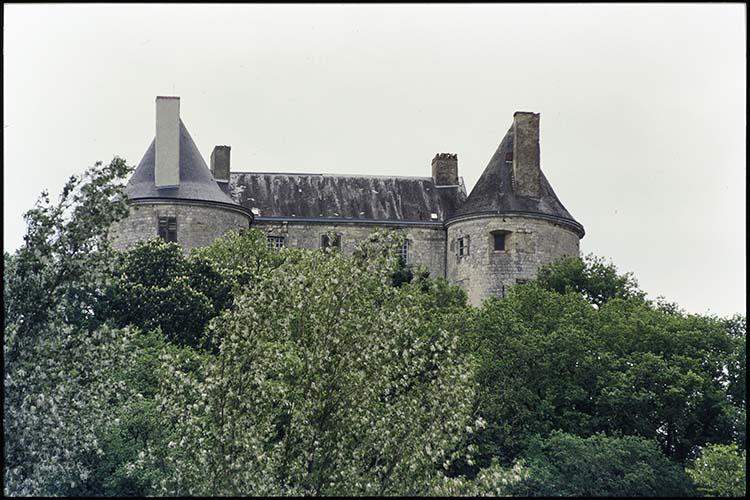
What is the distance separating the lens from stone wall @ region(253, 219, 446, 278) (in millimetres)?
74562

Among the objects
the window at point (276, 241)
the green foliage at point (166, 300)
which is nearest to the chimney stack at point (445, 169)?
the window at point (276, 241)

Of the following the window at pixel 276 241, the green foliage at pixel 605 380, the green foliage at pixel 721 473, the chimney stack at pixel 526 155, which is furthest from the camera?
the window at pixel 276 241

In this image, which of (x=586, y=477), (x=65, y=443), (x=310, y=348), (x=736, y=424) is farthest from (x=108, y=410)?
(x=736, y=424)

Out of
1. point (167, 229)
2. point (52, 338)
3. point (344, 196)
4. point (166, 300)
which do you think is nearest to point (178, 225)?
point (167, 229)

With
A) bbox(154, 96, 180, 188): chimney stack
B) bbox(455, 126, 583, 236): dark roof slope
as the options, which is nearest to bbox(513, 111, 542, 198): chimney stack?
bbox(455, 126, 583, 236): dark roof slope

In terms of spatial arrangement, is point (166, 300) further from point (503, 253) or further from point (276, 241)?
point (503, 253)

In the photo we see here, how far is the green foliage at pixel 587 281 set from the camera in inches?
2675

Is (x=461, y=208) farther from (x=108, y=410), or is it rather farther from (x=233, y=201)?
(x=108, y=410)

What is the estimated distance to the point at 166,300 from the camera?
56.8 metres

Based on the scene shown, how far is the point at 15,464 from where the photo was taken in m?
27.2

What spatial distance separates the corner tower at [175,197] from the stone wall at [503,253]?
32.5 feet

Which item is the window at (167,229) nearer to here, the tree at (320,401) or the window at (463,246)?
the window at (463,246)

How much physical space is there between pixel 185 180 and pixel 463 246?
1261 cm

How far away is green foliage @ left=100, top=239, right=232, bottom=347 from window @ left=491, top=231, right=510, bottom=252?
1765cm
